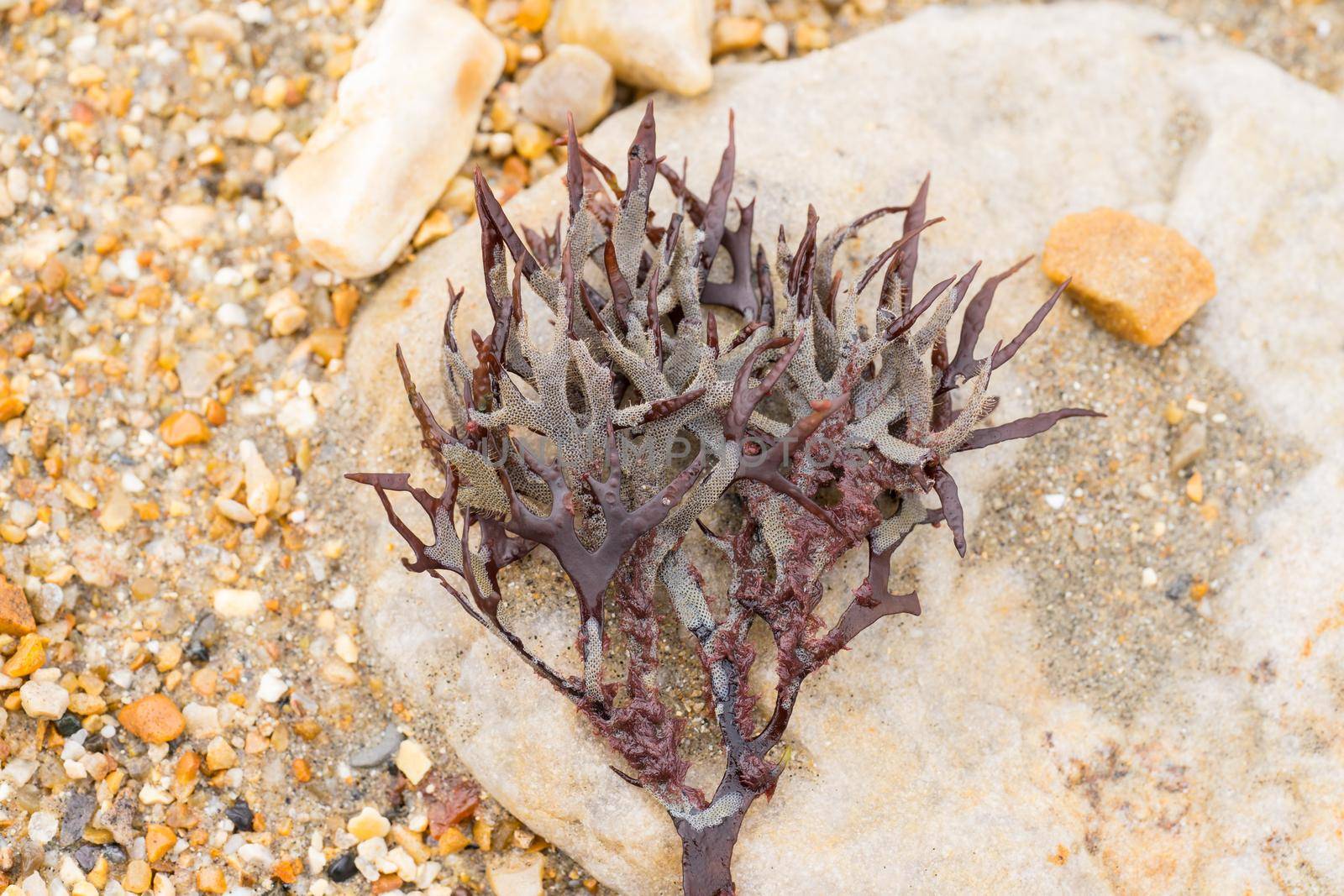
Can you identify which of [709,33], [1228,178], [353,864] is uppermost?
[709,33]

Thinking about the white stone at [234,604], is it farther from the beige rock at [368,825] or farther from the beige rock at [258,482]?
the beige rock at [368,825]

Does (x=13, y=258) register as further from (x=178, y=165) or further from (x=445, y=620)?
(x=445, y=620)

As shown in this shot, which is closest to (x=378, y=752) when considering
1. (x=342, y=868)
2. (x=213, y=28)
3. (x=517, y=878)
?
(x=342, y=868)

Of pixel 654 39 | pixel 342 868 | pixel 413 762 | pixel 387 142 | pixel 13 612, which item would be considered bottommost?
pixel 342 868

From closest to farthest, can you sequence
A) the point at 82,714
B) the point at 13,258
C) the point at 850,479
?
1. the point at 850,479
2. the point at 82,714
3. the point at 13,258

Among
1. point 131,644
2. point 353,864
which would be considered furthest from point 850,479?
point 131,644

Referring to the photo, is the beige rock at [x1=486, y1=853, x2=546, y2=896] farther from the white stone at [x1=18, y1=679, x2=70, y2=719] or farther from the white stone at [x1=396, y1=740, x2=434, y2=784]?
the white stone at [x1=18, y1=679, x2=70, y2=719]

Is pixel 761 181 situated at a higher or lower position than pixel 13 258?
higher

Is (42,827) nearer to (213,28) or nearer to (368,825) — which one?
(368,825)

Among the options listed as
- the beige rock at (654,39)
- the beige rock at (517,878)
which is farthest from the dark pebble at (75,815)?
the beige rock at (654,39)
